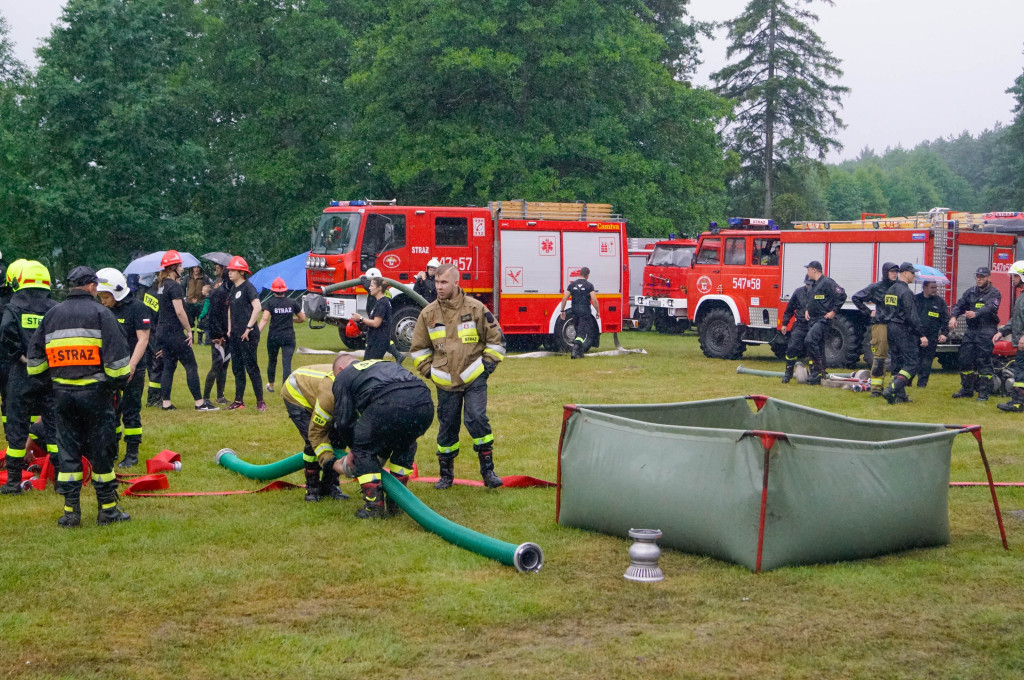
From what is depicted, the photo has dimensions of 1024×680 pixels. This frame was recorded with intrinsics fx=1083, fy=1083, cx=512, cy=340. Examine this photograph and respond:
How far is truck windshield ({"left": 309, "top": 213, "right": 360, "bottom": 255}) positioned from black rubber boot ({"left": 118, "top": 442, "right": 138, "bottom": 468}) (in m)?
10.5

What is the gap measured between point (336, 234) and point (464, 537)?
14.3m

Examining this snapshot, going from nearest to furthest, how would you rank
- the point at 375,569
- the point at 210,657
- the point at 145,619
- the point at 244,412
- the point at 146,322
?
the point at 210,657 < the point at 145,619 < the point at 375,569 < the point at 146,322 < the point at 244,412

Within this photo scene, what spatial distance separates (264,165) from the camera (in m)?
36.1

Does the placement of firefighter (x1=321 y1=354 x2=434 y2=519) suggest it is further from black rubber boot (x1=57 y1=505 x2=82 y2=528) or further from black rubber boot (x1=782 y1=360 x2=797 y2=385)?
black rubber boot (x1=782 y1=360 x2=797 y2=385)

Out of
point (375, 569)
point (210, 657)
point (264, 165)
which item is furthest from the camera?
point (264, 165)

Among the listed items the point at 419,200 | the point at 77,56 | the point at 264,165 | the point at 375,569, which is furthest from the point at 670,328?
the point at 375,569

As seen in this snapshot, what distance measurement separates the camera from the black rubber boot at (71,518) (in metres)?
7.41

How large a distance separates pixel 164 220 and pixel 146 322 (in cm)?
2630

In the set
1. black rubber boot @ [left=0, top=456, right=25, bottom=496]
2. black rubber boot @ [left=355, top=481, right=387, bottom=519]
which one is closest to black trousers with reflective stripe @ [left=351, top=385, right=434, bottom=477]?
black rubber boot @ [left=355, top=481, right=387, bottom=519]

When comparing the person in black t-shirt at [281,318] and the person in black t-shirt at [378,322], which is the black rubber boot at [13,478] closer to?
the person in black t-shirt at [281,318]

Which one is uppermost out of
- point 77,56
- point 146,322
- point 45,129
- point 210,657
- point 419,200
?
point 77,56

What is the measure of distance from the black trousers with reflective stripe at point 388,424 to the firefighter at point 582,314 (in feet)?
41.4

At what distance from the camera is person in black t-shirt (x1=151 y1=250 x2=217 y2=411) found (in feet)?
39.3

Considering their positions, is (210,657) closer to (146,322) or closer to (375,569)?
(375,569)
